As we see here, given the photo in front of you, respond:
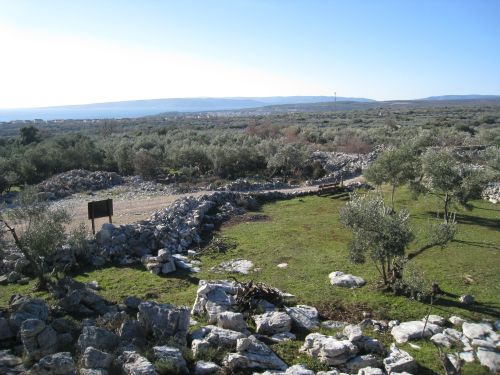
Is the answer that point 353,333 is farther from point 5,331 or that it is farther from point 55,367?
point 5,331

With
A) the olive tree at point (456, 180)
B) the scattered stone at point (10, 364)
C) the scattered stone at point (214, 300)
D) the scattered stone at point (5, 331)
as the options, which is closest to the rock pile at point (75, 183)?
the scattered stone at point (214, 300)

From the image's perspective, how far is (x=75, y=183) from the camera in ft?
133

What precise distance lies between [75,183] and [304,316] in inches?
1241

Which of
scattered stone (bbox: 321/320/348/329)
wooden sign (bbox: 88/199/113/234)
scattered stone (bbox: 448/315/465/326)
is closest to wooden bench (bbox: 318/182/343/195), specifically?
wooden sign (bbox: 88/199/113/234)

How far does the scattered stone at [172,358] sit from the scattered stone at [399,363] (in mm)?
5084

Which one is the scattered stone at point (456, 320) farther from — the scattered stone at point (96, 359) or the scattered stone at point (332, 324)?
the scattered stone at point (96, 359)

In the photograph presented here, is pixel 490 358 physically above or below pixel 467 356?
above

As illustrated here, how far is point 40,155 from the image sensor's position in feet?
152

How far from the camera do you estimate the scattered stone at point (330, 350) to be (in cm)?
1182

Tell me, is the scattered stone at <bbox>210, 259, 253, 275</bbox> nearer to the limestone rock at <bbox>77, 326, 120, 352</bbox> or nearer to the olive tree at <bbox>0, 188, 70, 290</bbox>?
the olive tree at <bbox>0, 188, 70, 290</bbox>

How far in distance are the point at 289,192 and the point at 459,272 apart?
19.4 metres

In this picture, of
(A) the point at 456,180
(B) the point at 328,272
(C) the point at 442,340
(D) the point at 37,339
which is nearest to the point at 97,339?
(D) the point at 37,339

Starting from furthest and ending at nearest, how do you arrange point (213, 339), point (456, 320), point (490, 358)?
1. point (456, 320)
2. point (213, 339)
3. point (490, 358)

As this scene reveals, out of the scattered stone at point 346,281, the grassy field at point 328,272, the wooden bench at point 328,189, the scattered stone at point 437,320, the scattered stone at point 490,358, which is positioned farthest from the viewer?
the wooden bench at point 328,189
